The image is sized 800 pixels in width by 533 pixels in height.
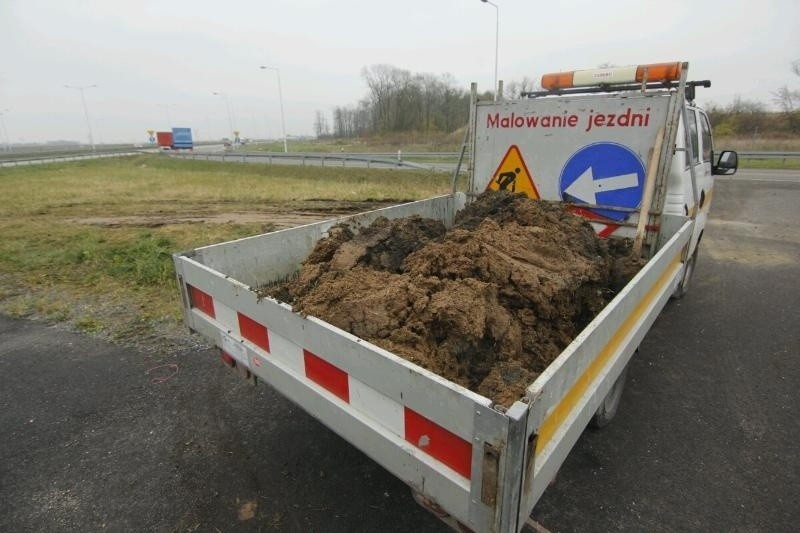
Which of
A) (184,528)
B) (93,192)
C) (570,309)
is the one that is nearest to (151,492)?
(184,528)

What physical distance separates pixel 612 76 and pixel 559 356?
4.14m

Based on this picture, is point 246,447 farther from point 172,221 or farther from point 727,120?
point 727,120

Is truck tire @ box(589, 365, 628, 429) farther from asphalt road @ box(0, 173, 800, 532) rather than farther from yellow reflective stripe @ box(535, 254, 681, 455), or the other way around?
yellow reflective stripe @ box(535, 254, 681, 455)

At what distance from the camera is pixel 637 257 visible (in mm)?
3359

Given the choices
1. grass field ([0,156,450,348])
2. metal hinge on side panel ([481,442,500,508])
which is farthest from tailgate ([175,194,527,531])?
grass field ([0,156,450,348])

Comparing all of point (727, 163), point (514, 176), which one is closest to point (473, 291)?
point (514, 176)

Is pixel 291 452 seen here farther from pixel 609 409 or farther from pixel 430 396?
pixel 609 409

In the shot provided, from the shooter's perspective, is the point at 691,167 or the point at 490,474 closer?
the point at 490,474

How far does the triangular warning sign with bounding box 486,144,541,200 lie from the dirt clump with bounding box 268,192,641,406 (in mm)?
1048

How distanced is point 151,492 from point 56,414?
1346 millimetres

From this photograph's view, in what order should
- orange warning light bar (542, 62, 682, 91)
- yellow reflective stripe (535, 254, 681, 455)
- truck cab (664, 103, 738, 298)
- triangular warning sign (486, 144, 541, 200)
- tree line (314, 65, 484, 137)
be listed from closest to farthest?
1. yellow reflective stripe (535, 254, 681, 455)
2. truck cab (664, 103, 738, 298)
3. orange warning light bar (542, 62, 682, 91)
4. triangular warning sign (486, 144, 541, 200)
5. tree line (314, 65, 484, 137)

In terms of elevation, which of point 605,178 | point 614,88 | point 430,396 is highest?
point 614,88

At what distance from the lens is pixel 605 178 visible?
3975 millimetres

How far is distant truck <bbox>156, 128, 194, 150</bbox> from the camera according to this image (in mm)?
62062
